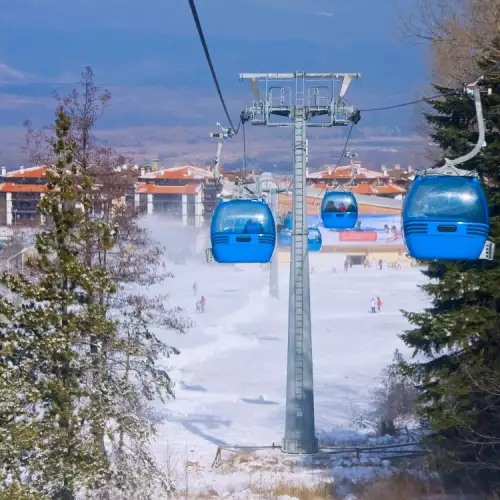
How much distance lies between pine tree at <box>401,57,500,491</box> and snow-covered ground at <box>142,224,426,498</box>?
4246mm

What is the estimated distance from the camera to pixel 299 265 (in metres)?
16.8

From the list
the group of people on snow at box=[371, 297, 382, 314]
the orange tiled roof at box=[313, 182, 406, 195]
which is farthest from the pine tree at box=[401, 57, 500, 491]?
the orange tiled roof at box=[313, 182, 406, 195]

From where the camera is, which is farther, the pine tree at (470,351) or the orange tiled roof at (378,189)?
the orange tiled roof at (378,189)

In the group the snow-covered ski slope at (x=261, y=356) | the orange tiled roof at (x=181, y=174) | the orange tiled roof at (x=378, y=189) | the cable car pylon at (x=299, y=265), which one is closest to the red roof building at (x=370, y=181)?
the orange tiled roof at (x=378, y=189)

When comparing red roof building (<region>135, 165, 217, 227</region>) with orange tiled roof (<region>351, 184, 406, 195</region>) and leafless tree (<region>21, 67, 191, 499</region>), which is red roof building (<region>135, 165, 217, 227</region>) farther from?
leafless tree (<region>21, 67, 191, 499</region>)

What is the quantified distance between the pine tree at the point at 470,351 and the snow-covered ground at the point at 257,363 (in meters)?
4.25

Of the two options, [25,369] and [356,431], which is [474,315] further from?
[356,431]

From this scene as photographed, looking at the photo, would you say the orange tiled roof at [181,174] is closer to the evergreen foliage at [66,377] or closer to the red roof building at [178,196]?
the red roof building at [178,196]

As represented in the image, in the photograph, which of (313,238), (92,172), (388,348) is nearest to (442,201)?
(92,172)

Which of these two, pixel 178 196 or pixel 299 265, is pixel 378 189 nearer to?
pixel 178 196

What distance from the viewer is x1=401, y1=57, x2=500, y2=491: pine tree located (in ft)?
38.2

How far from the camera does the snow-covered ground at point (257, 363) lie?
20095 mm

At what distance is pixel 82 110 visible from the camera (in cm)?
1573

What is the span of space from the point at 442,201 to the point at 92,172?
29.0 ft
